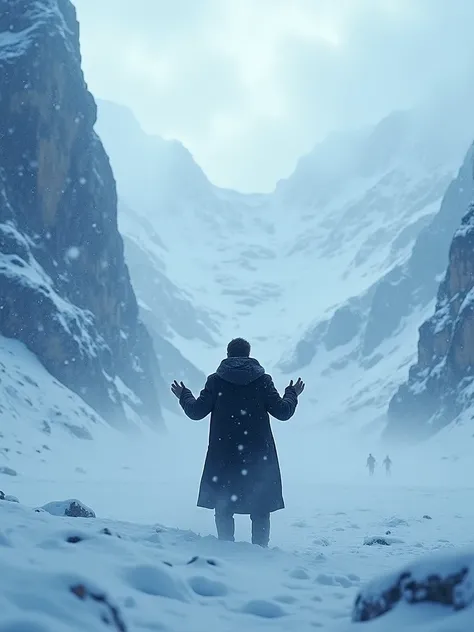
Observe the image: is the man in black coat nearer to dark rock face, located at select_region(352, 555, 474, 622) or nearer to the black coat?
the black coat

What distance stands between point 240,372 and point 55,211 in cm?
5338

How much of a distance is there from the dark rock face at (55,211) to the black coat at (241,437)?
42260 mm

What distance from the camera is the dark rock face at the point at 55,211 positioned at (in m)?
49.4

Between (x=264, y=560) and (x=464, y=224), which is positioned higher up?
(x=464, y=224)

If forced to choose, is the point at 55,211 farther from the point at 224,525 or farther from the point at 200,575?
the point at 200,575

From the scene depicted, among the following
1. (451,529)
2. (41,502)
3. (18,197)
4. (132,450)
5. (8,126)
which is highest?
(8,126)

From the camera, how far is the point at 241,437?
6.59m

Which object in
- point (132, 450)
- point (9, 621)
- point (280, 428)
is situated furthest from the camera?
point (280, 428)

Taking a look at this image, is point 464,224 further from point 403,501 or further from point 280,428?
point 280,428

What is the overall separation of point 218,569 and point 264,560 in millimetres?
726

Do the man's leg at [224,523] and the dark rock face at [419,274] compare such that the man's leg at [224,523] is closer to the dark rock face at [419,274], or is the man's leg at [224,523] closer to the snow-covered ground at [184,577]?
the snow-covered ground at [184,577]

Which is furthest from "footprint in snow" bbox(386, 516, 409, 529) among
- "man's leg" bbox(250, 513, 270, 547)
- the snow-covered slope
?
"man's leg" bbox(250, 513, 270, 547)

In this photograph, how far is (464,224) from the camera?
60.5 m

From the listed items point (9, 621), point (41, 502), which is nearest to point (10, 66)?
point (41, 502)
